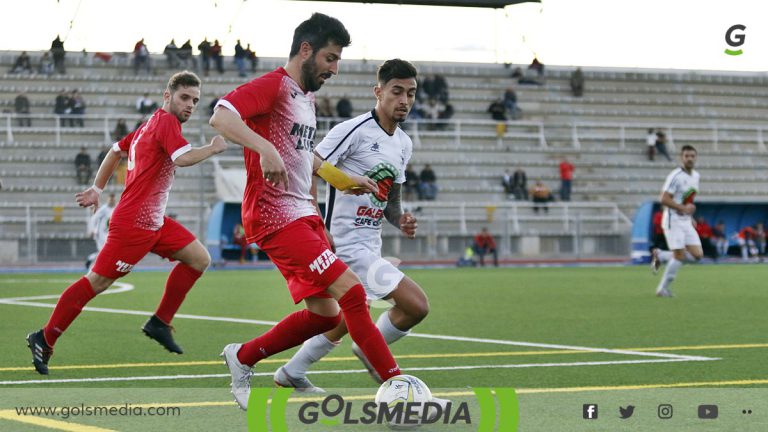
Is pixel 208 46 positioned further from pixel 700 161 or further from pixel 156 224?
pixel 156 224

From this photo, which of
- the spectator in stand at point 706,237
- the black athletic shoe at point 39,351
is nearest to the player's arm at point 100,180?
the black athletic shoe at point 39,351

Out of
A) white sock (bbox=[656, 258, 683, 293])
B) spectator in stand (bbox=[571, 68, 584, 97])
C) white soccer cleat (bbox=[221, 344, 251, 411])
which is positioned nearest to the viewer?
white soccer cleat (bbox=[221, 344, 251, 411])

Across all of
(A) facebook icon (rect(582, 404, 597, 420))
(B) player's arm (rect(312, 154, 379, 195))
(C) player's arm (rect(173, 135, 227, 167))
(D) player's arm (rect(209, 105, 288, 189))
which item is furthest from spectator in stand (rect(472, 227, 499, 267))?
(D) player's arm (rect(209, 105, 288, 189))

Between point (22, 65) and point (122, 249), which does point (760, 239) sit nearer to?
point (22, 65)

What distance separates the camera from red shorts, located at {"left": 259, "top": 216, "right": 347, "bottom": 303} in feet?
22.6

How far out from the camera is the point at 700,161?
4947 centimetres

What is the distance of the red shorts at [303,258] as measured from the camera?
689cm

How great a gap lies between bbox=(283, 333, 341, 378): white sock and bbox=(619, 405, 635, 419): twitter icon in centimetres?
192

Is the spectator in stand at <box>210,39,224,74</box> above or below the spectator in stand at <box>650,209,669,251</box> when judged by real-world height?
above

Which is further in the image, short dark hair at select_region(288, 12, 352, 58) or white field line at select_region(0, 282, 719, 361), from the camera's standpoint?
white field line at select_region(0, 282, 719, 361)

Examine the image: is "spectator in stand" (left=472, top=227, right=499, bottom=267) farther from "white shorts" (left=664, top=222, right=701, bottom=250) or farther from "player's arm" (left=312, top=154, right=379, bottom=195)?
"player's arm" (left=312, top=154, right=379, bottom=195)

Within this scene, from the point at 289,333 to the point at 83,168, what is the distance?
112ft
